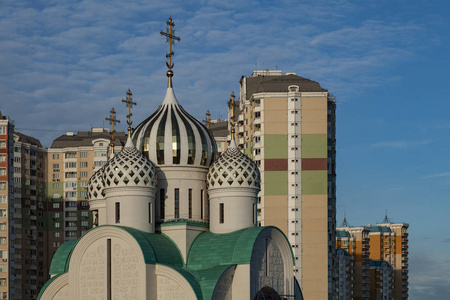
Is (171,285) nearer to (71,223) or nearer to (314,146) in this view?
(314,146)

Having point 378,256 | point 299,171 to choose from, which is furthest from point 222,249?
point 378,256

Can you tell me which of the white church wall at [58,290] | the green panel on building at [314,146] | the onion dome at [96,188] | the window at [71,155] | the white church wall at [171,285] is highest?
the green panel on building at [314,146]

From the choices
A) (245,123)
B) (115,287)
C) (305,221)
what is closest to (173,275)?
(115,287)

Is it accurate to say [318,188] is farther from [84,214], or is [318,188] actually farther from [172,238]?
[172,238]

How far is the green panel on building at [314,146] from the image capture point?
76.3m

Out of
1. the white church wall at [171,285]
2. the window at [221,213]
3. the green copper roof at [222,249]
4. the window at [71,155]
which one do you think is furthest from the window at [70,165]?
the white church wall at [171,285]

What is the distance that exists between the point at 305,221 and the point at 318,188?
2.84 meters

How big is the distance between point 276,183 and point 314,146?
4289 millimetres

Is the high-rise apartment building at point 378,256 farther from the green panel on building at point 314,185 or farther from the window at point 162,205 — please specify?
the window at point 162,205

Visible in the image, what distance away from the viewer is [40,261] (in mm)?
92625

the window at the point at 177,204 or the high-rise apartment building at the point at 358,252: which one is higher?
the window at the point at 177,204

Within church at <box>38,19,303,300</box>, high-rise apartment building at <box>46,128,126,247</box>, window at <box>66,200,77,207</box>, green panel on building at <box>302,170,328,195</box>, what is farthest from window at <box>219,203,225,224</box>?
window at <box>66,200,77,207</box>

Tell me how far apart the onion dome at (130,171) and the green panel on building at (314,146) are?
3951 centimetres

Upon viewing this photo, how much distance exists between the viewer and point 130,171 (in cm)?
3744
